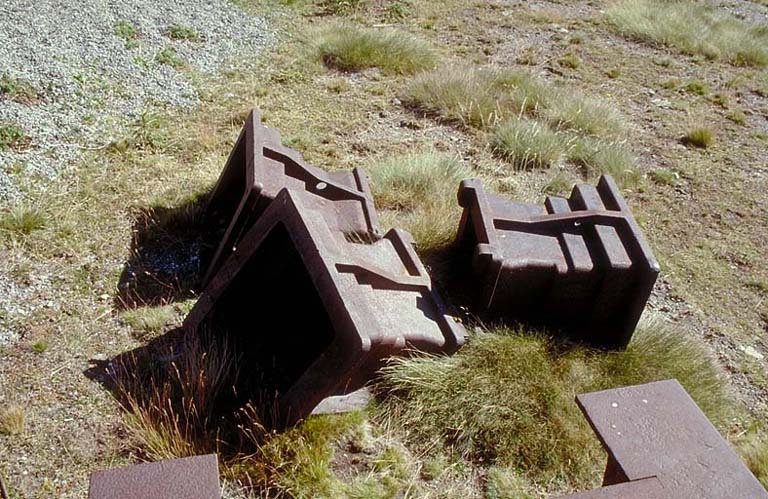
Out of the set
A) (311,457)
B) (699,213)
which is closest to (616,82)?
(699,213)

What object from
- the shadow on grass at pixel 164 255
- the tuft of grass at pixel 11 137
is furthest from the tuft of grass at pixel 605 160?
the tuft of grass at pixel 11 137

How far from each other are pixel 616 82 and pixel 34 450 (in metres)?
6.87

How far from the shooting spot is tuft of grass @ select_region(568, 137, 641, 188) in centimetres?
609

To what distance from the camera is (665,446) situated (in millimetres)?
2516

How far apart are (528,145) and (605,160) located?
2.25ft

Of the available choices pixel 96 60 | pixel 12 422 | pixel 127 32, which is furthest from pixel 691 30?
pixel 12 422

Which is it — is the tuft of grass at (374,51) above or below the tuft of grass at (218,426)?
above

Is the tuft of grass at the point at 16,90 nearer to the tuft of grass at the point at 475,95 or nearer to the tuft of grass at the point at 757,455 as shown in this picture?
the tuft of grass at the point at 475,95

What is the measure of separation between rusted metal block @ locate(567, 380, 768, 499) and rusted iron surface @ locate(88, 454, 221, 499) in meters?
1.12

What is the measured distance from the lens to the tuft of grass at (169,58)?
265 inches

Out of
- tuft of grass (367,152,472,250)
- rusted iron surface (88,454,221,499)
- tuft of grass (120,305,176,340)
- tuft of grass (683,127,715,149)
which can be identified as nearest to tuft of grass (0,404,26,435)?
tuft of grass (120,305,176,340)

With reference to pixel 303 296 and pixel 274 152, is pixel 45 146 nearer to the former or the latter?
pixel 274 152

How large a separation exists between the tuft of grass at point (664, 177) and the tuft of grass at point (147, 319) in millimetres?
4255

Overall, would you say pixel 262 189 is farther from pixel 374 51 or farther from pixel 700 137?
pixel 700 137
